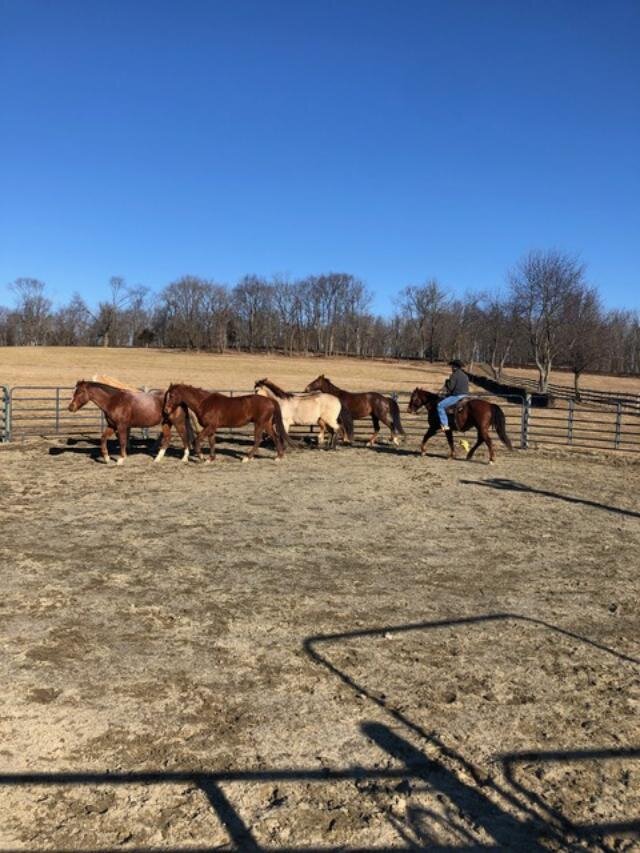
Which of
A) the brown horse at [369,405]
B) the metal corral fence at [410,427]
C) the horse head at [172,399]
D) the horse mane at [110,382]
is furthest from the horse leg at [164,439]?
the brown horse at [369,405]

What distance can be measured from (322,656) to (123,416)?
8803 mm

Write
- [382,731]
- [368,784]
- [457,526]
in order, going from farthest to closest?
[457,526], [382,731], [368,784]

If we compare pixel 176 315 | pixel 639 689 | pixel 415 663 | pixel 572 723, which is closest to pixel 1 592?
pixel 415 663

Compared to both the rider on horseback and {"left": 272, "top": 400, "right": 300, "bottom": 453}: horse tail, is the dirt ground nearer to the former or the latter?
{"left": 272, "top": 400, "right": 300, "bottom": 453}: horse tail

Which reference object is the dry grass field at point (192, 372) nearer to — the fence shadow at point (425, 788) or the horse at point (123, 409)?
the horse at point (123, 409)

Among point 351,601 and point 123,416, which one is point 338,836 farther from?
point 123,416

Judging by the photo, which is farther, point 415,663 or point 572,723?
point 415,663

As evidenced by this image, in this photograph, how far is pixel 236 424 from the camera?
12469 mm

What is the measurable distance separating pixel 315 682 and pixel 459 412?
9.65 meters

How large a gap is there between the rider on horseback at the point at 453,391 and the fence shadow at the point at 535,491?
206 cm

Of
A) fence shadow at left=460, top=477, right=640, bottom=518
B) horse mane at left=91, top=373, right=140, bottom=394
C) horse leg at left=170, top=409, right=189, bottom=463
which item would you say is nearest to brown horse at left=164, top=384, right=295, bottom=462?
horse leg at left=170, top=409, right=189, bottom=463

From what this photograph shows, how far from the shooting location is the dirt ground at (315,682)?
2.80m

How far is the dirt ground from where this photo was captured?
110 inches

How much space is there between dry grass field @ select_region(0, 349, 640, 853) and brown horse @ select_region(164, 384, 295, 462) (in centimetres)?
364
